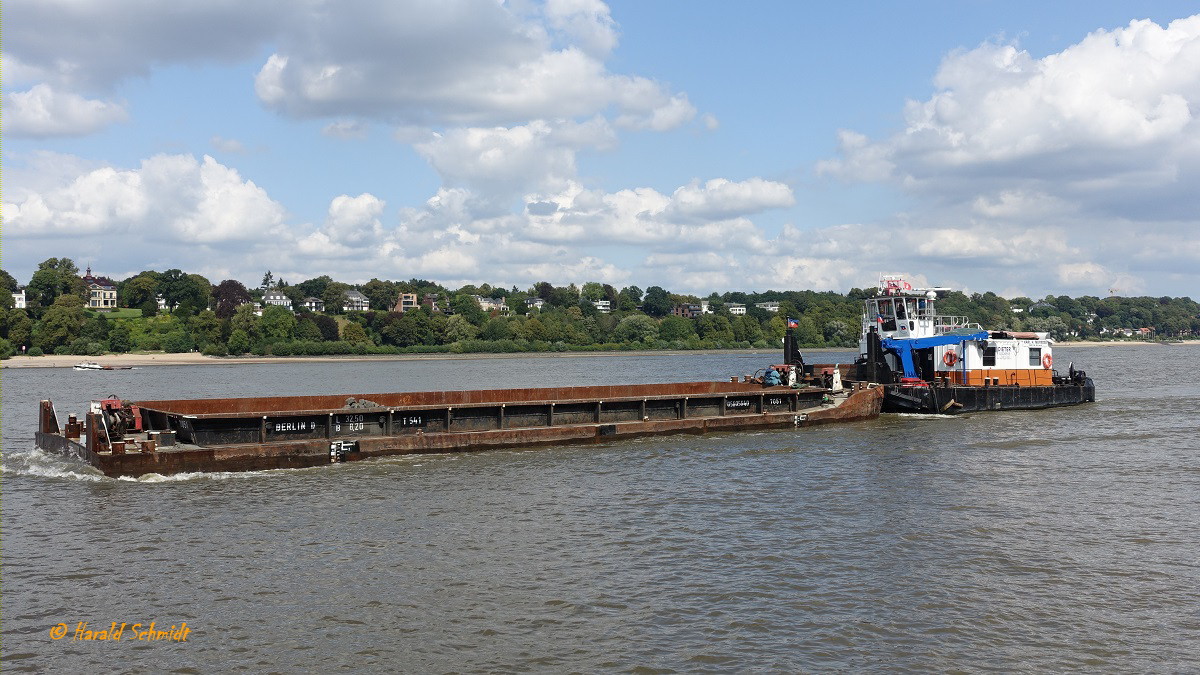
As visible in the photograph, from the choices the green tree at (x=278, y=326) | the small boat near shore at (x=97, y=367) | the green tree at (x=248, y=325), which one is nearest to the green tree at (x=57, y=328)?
the small boat near shore at (x=97, y=367)

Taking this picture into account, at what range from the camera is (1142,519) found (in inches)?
666

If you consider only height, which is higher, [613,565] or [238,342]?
[238,342]

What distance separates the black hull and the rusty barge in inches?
58.5

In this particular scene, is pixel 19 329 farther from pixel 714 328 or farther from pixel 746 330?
pixel 746 330

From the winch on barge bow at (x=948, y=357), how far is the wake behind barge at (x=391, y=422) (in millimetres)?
3815

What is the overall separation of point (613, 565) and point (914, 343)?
28509 millimetres

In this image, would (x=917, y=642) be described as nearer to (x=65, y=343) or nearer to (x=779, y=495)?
(x=779, y=495)

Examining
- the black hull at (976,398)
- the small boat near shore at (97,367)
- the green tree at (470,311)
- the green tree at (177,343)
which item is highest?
the green tree at (470,311)

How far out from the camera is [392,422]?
80.6 ft

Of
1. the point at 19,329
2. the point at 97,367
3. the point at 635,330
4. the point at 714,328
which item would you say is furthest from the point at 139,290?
the point at 714,328

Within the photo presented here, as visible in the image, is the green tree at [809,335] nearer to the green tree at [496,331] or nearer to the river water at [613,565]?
the green tree at [496,331]

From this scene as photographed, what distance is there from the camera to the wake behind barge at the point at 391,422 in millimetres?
21266

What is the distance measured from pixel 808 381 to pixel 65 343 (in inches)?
4673

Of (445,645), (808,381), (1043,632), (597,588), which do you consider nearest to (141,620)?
(445,645)
